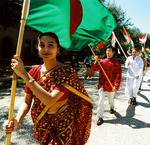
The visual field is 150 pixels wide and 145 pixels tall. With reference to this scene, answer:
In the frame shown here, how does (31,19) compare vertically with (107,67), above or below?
above

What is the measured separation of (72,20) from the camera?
2.27 metres

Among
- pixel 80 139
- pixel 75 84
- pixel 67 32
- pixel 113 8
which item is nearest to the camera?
pixel 75 84

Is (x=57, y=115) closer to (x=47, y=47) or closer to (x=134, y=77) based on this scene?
(x=47, y=47)

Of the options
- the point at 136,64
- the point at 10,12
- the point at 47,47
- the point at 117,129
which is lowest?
the point at 117,129

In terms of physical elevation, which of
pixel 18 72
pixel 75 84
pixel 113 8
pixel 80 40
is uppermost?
pixel 113 8

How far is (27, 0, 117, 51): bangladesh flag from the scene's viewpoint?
222cm

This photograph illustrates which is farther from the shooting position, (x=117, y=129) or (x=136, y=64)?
(x=136, y=64)

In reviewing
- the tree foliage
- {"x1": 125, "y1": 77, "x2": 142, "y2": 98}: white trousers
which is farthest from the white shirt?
the tree foliage

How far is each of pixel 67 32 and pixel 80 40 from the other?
0.97 ft

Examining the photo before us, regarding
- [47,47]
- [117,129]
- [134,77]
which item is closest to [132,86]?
[134,77]

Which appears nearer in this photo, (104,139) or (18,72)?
(18,72)

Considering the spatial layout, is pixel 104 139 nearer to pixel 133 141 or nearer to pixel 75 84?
pixel 133 141

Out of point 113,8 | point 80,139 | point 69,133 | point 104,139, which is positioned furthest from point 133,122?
point 113,8

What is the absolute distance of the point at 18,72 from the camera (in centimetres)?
143
